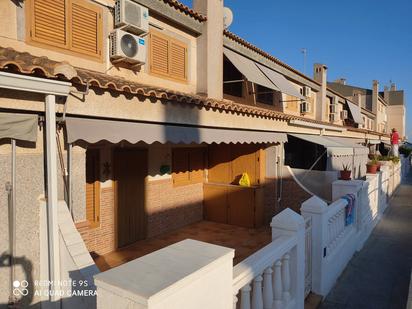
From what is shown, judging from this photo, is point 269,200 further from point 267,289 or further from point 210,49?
point 267,289

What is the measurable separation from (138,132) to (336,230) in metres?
5.96

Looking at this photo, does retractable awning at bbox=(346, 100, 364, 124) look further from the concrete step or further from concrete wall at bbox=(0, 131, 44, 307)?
concrete wall at bbox=(0, 131, 44, 307)

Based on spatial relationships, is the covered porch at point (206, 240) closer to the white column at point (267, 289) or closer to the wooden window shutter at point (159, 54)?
the white column at point (267, 289)

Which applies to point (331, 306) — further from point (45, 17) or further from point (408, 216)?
point (408, 216)

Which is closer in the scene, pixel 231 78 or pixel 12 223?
pixel 12 223

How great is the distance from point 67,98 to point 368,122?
51.2 m

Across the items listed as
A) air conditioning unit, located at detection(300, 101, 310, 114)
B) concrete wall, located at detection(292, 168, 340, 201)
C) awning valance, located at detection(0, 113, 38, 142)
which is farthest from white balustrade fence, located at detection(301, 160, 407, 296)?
air conditioning unit, located at detection(300, 101, 310, 114)

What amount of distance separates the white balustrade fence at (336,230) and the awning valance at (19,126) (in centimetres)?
588

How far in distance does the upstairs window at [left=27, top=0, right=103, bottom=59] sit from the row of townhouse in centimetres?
3

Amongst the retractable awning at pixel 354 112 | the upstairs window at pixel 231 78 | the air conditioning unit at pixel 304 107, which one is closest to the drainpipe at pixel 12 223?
the upstairs window at pixel 231 78

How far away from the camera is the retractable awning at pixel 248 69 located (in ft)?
41.0

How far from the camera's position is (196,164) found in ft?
49.2

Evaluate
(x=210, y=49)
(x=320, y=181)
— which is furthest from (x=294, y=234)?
(x=210, y=49)

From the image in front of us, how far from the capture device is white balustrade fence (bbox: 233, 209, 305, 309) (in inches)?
166
